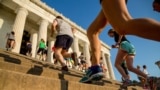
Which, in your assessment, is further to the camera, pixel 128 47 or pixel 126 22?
pixel 128 47

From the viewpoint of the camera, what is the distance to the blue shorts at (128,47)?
550 centimetres

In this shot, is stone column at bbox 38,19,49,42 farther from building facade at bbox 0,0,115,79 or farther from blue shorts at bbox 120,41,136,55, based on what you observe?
blue shorts at bbox 120,41,136,55

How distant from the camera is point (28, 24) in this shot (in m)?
27.4

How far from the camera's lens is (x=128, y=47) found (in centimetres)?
557

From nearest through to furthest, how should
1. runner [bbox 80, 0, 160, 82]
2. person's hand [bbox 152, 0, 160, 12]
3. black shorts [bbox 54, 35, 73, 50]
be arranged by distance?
runner [bbox 80, 0, 160, 82]
person's hand [bbox 152, 0, 160, 12]
black shorts [bbox 54, 35, 73, 50]

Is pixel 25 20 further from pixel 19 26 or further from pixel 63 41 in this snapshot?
pixel 63 41

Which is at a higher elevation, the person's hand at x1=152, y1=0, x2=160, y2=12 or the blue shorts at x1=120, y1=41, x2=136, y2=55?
the blue shorts at x1=120, y1=41, x2=136, y2=55

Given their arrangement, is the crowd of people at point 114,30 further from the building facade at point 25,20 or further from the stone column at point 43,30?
the stone column at point 43,30

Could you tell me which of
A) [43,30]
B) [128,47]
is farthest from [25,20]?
[128,47]

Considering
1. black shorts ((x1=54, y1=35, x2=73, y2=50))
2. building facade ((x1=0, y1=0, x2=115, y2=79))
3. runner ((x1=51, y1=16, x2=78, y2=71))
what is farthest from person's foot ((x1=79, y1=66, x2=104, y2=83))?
building facade ((x1=0, y1=0, x2=115, y2=79))

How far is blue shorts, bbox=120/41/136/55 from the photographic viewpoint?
5.50m

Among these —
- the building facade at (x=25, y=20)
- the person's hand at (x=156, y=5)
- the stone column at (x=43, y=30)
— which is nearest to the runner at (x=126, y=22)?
the person's hand at (x=156, y=5)

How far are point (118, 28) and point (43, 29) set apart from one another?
77.2ft

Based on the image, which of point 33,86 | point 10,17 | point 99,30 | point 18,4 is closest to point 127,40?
point 99,30
